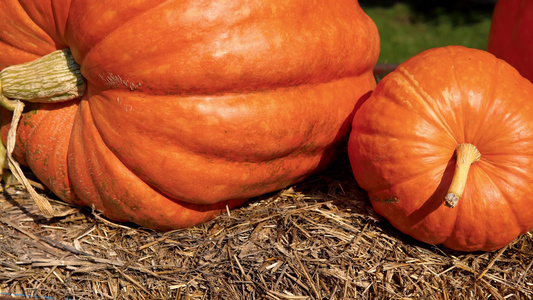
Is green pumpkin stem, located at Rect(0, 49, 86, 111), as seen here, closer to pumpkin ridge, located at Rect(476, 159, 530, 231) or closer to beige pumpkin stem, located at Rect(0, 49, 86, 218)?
beige pumpkin stem, located at Rect(0, 49, 86, 218)

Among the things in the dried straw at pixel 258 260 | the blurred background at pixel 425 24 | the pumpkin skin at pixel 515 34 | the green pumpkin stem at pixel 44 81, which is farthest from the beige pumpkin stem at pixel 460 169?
the blurred background at pixel 425 24

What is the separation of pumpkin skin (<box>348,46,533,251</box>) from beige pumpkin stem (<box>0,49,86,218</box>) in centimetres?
130

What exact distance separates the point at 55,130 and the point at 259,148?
92 cm

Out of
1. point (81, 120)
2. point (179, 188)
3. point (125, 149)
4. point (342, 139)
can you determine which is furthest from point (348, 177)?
point (81, 120)

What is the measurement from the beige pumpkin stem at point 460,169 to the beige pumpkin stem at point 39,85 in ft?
5.10

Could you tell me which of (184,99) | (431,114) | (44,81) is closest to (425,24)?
(431,114)

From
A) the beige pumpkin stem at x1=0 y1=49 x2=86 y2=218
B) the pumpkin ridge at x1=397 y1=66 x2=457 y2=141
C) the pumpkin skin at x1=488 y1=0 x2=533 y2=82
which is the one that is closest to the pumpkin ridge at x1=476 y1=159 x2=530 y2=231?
the pumpkin ridge at x1=397 y1=66 x2=457 y2=141

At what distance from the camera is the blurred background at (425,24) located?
6.70 metres

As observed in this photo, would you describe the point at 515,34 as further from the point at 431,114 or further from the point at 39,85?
the point at 39,85

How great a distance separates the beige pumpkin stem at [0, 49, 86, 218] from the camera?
2.05 meters

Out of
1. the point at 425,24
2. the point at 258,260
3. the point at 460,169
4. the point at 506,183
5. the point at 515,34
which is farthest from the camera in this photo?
the point at 425,24

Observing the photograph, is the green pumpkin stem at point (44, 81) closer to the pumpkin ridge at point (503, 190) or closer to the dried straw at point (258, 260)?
the dried straw at point (258, 260)

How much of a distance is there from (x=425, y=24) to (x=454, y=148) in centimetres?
657

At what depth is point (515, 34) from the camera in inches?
97.3
